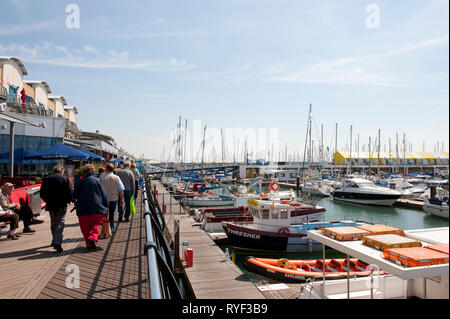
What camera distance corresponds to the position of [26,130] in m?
20.4

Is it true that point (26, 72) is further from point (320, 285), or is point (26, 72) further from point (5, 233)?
point (320, 285)

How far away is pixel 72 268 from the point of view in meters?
5.01

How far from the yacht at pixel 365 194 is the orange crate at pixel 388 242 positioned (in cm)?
4106

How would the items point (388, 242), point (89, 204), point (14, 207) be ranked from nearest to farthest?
point (388, 242) → point (89, 204) → point (14, 207)

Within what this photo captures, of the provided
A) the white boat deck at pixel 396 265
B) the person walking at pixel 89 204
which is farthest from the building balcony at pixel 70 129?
the white boat deck at pixel 396 265

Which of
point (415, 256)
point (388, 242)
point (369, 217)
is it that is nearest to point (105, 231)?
point (388, 242)

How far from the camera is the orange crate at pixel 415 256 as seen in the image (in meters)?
2.82

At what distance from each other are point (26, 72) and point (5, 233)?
31.4 m

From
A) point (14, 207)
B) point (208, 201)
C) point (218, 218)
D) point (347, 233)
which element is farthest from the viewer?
point (208, 201)

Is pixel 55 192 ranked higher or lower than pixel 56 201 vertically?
higher

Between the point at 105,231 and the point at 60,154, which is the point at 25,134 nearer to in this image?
the point at 60,154

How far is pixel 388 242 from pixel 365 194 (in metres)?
42.2

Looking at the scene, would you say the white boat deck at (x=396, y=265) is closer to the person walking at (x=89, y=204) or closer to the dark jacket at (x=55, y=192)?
the person walking at (x=89, y=204)
